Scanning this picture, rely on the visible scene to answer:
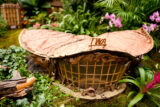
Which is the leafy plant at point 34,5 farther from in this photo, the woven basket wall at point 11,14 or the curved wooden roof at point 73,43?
the curved wooden roof at point 73,43

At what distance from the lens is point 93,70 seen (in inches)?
76.6

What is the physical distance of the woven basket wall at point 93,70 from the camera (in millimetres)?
1827

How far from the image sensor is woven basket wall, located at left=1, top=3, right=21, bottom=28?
15.9 ft

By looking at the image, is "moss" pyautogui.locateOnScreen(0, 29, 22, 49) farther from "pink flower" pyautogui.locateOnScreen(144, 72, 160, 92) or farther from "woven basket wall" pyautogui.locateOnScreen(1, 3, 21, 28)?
"pink flower" pyautogui.locateOnScreen(144, 72, 160, 92)

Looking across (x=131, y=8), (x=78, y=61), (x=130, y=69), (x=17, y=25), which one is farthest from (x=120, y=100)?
(x=17, y=25)

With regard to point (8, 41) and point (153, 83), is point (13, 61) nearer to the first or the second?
point (8, 41)

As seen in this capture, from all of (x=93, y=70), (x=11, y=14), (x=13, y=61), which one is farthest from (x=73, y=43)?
(x=11, y=14)

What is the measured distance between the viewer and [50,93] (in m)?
2.08

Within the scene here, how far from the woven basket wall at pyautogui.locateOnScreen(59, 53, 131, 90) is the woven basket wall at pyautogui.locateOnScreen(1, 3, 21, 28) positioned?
396 cm

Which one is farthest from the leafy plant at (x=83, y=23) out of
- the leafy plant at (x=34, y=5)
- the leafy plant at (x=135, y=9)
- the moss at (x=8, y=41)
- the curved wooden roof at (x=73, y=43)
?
the leafy plant at (x=34, y=5)

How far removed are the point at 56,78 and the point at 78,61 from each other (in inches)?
31.8

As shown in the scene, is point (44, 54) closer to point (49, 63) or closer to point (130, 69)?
point (49, 63)

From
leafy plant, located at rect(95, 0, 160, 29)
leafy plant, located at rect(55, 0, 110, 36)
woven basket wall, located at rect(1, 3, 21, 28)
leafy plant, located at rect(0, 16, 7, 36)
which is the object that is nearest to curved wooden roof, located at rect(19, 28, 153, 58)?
leafy plant, located at rect(95, 0, 160, 29)

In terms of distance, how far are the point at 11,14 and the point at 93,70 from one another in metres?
4.54
